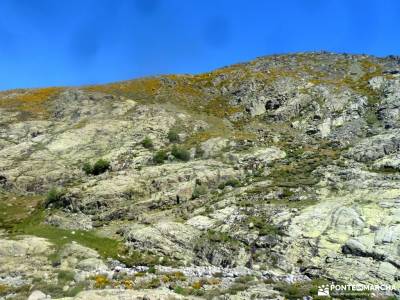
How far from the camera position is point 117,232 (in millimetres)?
37750

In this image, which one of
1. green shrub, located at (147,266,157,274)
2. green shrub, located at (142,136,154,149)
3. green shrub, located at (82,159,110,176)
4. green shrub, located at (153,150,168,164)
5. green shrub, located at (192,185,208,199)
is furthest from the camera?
green shrub, located at (142,136,154,149)

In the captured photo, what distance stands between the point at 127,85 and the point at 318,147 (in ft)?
129

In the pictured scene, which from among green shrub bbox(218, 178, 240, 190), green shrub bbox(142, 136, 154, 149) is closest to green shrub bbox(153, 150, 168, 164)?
green shrub bbox(142, 136, 154, 149)

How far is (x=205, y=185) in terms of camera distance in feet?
144

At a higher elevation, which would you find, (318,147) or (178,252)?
(318,147)

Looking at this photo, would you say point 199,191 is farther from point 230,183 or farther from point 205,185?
point 230,183

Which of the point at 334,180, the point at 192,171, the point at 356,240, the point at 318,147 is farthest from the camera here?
the point at 318,147

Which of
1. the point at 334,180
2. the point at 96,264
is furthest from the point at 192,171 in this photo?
the point at 96,264

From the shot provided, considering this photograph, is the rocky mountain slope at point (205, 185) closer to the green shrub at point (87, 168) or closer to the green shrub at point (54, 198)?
the green shrub at point (54, 198)

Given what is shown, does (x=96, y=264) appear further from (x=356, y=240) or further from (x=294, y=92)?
(x=294, y=92)

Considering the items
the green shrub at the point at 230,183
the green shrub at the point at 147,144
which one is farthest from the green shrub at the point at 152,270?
the green shrub at the point at 147,144

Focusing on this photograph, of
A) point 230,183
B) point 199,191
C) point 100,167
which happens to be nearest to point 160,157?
point 100,167

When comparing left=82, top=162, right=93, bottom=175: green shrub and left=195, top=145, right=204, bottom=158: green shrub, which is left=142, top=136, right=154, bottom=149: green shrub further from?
left=82, top=162, right=93, bottom=175: green shrub

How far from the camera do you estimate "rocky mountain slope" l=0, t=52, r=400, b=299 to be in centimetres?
2739
